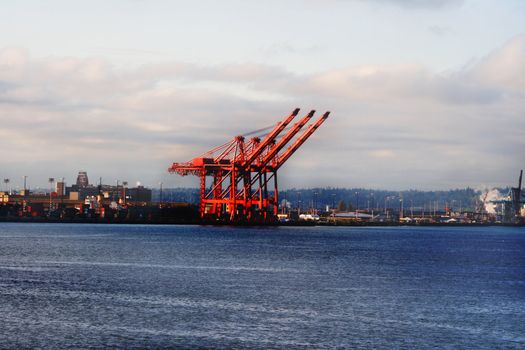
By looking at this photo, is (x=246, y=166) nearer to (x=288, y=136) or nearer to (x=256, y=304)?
(x=288, y=136)

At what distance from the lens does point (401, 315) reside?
3397cm

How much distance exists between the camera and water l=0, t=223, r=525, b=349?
1113 inches

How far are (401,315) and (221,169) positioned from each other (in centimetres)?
9764

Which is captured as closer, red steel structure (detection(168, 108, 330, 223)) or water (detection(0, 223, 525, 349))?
water (detection(0, 223, 525, 349))

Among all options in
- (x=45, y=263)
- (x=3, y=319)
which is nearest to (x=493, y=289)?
(x=3, y=319)

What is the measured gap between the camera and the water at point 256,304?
92.8 ft

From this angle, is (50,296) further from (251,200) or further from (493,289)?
(251,200)

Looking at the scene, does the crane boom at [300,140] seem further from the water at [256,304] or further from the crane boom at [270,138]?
the water at [256,304]

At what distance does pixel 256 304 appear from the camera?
36.5m

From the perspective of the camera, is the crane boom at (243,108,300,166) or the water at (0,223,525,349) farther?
the crane boom at (243,108,300,166)

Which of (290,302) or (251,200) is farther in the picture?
(251,200)

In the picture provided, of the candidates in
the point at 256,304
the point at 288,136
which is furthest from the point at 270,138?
the point at 256,304

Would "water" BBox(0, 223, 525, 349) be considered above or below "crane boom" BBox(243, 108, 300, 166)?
below

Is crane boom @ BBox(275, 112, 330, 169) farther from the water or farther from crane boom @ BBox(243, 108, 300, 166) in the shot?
the water
